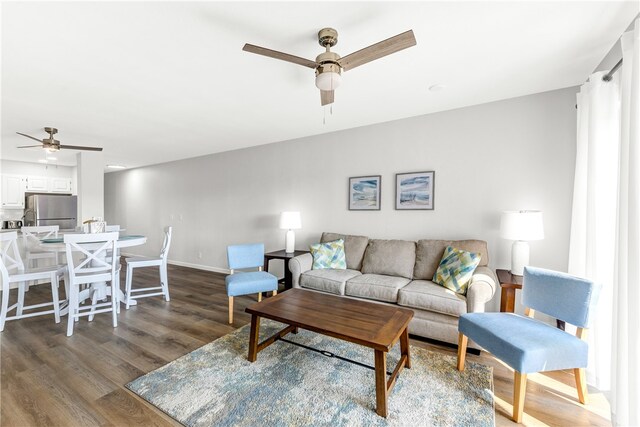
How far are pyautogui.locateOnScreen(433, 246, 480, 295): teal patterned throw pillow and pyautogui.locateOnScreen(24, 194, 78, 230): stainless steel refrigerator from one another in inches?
322

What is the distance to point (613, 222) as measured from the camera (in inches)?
77.1

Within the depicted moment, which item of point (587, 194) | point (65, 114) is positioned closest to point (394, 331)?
point (587, 194)

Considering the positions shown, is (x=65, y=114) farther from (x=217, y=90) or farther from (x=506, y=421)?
(x=506, y=421)

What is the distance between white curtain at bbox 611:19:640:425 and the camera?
133cm

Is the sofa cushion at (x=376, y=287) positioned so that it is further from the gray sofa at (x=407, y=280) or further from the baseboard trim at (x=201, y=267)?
the baseboard trim at (x=201, y=267)

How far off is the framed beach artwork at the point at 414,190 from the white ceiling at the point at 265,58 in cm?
81

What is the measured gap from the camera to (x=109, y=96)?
9.11 feet

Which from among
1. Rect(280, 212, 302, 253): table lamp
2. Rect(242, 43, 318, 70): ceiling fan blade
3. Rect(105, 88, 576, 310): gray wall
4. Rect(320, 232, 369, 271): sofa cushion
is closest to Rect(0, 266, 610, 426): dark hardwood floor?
Rect(280, 212, 302, 253): table lamp

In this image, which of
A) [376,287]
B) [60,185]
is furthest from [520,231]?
[60,185]

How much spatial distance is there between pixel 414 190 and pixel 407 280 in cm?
119

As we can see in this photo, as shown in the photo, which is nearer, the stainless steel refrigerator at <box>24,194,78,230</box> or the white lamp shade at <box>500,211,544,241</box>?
the white lamp shade at <box>500,211,544,241</box>

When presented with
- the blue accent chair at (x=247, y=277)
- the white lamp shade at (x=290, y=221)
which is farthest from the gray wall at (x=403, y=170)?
the blue accent chair at (x=247, y=277)

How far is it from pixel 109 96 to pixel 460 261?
4039mm

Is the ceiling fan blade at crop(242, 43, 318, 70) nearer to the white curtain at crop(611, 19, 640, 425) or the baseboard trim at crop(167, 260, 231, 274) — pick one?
the white curtain at crop(611, 19, 640, 425)
